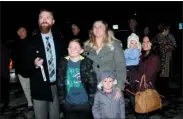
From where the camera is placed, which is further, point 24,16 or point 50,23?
point 24,16

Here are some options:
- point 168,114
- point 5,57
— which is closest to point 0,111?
point 5,57

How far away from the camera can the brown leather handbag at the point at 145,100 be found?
13.6ft

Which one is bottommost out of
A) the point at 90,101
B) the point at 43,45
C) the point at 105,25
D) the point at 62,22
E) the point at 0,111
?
the point at 0,111

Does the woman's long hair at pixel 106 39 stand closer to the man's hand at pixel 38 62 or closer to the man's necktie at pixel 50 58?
the man's necktie at pixel 50 58

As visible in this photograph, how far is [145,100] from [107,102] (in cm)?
73

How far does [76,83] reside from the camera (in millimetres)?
3592

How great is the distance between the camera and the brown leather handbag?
4160 millimetres

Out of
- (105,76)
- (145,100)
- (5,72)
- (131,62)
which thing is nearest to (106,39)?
(105,76)

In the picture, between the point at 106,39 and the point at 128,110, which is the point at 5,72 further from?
the point at 106,39

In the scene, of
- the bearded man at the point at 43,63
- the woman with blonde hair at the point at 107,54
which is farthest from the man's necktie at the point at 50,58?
the woman with blonde hair at the point at 107,54

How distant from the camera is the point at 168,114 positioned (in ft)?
19.2

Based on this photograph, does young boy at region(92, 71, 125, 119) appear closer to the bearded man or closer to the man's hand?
the bearded man

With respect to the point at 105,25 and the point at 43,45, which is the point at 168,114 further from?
the point at 43,45

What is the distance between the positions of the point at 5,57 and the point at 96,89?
132 inches
